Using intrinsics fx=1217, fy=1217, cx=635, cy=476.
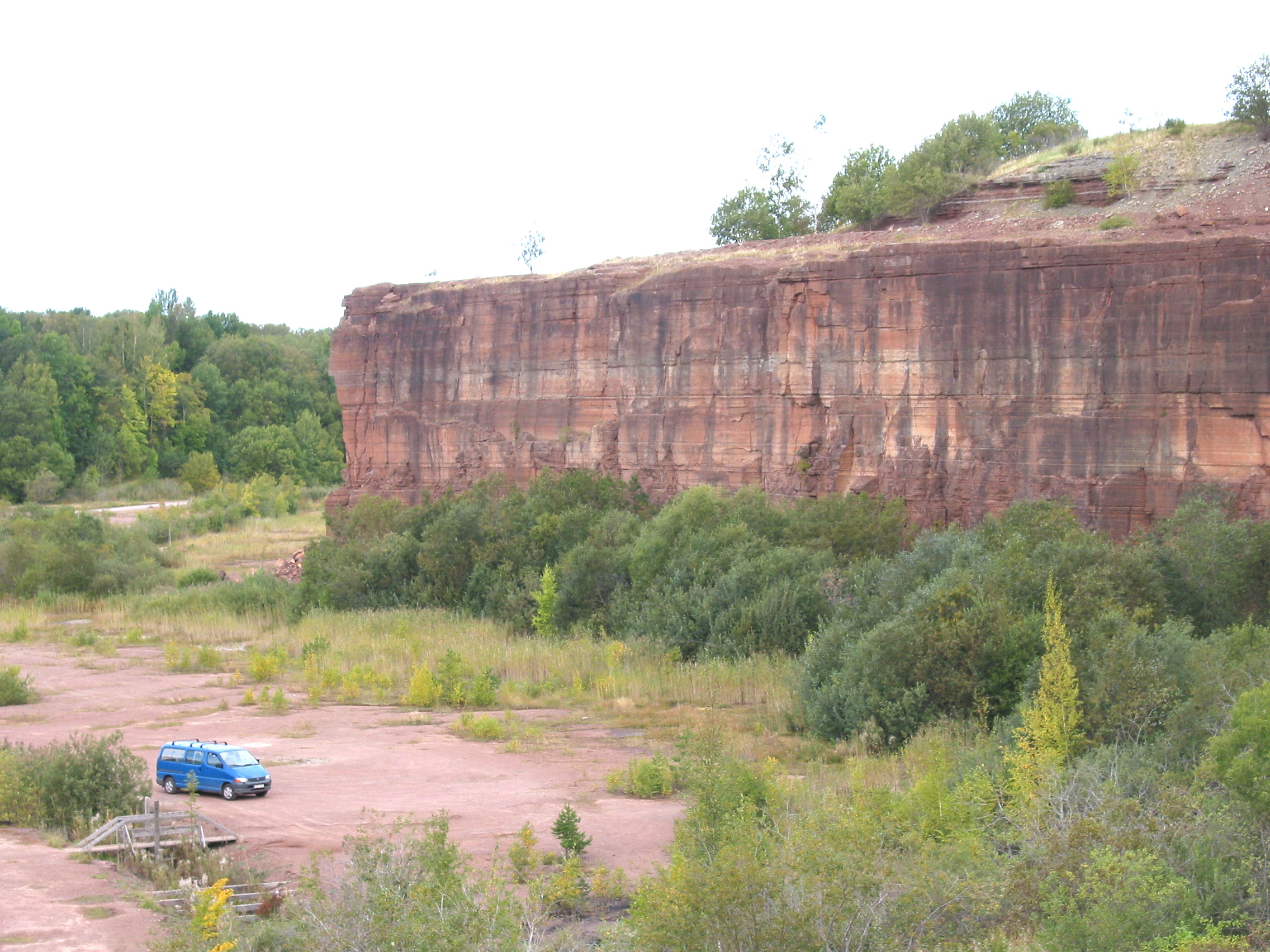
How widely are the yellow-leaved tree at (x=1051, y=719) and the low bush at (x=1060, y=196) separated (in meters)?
15.4

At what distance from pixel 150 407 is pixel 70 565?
133ft

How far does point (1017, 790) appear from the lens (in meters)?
11.1

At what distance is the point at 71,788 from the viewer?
13461 mm

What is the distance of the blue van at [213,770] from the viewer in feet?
48.0

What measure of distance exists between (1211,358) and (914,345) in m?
5.69

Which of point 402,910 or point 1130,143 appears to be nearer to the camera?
point 402,910

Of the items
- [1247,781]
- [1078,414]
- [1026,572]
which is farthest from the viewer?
[1078,414]

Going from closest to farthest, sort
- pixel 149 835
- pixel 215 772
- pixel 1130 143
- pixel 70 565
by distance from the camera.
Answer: pixel 149 835
pixel 215 772
pixel 1130 143
pixel 70 565

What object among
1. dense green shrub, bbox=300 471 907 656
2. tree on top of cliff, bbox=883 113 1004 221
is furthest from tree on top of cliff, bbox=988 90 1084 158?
dense green shrub, bbox=300 471 907 656

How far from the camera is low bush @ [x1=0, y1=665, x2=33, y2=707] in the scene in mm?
21891

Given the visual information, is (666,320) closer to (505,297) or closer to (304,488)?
(505,297)

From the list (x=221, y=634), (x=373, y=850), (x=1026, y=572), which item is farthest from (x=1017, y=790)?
(x=221, y=634)

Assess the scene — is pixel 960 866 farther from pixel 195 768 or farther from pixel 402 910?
pixel 195 768


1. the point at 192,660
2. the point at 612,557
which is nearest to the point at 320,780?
the point at 612,557
